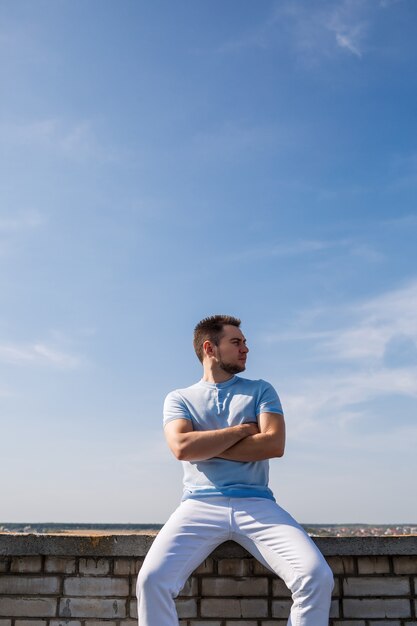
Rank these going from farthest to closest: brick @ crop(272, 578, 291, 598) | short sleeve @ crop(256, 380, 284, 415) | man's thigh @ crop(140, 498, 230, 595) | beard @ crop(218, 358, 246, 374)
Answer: brick @ crop(272, 578, 291, 598)
beard @ crop(218, 358, 246, 374)
short sleeve @ crop(256, 380, 284, 415)
man's thigh @ crop(140, 498, 230, 595)

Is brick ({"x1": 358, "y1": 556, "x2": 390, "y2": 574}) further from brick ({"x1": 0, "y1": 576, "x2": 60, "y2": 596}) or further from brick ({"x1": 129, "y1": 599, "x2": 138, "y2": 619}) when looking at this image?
brick ({"x1": 0, "y1": 576, "x2": 60, "y2": 596})

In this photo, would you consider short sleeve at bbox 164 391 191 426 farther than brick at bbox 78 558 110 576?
No

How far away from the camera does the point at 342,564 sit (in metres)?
4.11

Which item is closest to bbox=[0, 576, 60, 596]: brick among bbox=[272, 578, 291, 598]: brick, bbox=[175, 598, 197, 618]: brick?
bbox=[175, 598, 197, 618]: brick

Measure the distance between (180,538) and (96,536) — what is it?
0.99 metres

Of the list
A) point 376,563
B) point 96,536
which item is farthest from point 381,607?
point 96,536

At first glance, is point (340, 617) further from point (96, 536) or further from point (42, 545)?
point (42, 545)

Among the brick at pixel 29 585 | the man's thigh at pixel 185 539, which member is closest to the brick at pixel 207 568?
the man's thigh at pixel 185 539

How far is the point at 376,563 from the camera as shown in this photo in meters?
4.14

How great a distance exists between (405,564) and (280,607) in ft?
2.72

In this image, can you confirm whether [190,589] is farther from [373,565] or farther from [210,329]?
[210,329]

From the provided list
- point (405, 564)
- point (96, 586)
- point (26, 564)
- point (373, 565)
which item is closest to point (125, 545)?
point (96, 586)

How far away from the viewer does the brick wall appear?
402 centimetres

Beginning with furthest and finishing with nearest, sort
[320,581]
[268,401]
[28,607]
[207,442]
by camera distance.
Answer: [28,607] < [268,401] < [207,442] < [320,581]
